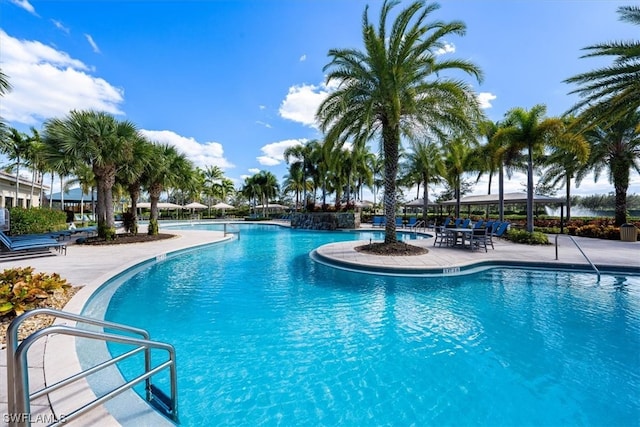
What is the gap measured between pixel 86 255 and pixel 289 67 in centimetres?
1265

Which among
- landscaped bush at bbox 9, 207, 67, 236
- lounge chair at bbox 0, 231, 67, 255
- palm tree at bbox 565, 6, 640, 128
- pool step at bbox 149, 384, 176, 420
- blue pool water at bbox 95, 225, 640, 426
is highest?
palm tree at bbox 565, 6, 640, 128

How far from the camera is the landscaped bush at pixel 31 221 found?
46.9 feet

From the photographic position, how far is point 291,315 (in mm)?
5422

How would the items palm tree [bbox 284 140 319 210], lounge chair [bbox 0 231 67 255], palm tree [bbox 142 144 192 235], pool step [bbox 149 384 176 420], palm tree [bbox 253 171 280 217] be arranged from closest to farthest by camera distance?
pool step [bbox 149 384 176 420]
lounge chair [bbox 0 231 67 255]
palm tree [bbox 142 144 192 235]
palm tree [bbox 284 140 319 210]
palm tree [bbox 253 171 280 217]

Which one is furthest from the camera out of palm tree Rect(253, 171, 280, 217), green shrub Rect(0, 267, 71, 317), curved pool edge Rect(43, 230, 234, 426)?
palm tree Rect(253, 171, 280, 217)

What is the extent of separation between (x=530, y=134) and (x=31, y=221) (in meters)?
27.8

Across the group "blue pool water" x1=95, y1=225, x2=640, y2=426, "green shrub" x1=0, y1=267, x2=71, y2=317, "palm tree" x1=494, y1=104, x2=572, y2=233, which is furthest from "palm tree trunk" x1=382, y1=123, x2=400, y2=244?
"green shrub" x1=0, y1=267, x2=71, y2=317

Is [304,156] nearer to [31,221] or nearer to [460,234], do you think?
[460,234]

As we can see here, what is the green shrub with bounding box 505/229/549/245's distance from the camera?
1321 cm

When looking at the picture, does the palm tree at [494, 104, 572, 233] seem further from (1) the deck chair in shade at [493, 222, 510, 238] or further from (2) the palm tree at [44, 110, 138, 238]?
(2) the palm tree at [44, 110, 138, 238]

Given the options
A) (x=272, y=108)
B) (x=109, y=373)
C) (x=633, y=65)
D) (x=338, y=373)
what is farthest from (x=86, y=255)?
(x=633, y=65)

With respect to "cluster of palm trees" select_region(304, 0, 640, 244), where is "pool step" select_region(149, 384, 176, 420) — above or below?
below

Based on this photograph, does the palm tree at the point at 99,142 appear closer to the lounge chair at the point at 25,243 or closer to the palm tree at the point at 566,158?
the lounge chair at the point at 25,243

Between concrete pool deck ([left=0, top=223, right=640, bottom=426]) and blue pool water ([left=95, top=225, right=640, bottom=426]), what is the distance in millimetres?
735
